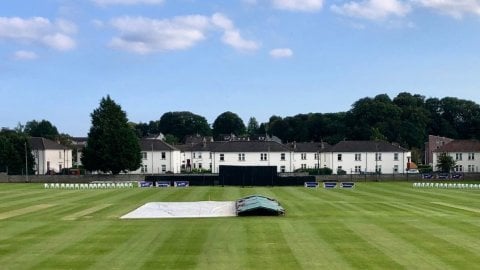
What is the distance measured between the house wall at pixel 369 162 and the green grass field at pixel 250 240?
7025cm

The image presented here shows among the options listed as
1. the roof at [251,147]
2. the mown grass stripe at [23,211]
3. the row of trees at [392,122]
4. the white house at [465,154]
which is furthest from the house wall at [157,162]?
the mown grass stripe at [23,211]

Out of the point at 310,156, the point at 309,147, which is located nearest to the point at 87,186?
the point at 310,156

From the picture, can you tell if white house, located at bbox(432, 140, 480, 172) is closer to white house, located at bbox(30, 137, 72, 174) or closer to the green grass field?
white house, located at bbox(30, 137, 72, 174)

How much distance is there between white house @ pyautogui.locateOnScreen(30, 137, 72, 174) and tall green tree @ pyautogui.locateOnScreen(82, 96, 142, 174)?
26384 millimetres

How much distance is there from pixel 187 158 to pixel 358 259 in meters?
113

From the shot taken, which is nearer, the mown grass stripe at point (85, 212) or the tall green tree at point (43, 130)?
the mown grass stripe at point (85, 212)

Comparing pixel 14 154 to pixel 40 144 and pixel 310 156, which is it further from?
pixel 310 156

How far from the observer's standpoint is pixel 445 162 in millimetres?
100562

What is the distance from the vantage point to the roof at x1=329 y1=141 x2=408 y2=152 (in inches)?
4129

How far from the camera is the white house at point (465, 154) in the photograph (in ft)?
356

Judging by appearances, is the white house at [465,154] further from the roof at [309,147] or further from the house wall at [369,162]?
the roof at [309,147]

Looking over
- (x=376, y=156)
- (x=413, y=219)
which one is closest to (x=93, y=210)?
(x=413, y=219)

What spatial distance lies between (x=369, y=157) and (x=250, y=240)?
85.6 meters

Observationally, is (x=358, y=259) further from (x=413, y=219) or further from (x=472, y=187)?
(x=472, y=187)
